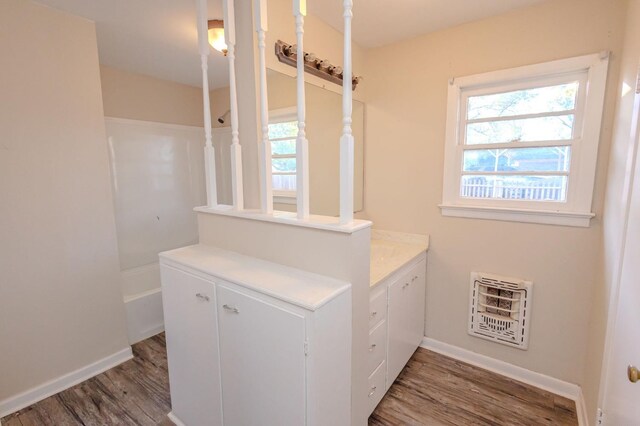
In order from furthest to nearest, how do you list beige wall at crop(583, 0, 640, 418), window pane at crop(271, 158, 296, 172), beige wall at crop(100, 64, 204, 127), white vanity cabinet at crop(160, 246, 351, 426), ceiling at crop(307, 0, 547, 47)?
beige wall at crop(100, 64, 204, 127) < window pane at crop(271, 158, 296, 172) < ceiling at crop(307, 0, 547, 47) < beige wall at crop(583, 0, 640, 418) < white vanity cabinet at crop(160, 246, 351, 426)

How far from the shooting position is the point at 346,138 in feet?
3.68

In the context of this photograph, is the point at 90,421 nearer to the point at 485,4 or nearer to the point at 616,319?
the point at 616,319

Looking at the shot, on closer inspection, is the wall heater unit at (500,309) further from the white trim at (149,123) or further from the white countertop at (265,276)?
the white trim at (149,123)

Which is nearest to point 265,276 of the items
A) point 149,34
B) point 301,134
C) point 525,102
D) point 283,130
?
point 301,134

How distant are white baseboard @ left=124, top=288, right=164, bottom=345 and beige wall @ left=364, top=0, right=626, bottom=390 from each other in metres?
2.13

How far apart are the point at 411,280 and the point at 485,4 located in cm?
188

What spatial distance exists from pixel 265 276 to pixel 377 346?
0.88m

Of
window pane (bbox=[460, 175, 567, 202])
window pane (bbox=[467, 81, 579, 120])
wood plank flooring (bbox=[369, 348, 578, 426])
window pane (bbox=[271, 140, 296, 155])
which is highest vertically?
window pane (bbox=[467, 81, 579, 120])

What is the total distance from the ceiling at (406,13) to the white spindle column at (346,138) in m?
0.93

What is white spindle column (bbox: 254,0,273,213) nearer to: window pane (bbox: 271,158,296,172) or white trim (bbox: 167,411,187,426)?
window pane (bbox: 271,158,296,172)

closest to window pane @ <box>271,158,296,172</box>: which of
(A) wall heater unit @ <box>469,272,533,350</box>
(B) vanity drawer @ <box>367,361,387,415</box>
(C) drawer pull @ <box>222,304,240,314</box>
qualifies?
(C) drawer pull @ <box>222,304,240,314</box>

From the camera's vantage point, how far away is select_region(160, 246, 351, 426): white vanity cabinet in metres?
1.05

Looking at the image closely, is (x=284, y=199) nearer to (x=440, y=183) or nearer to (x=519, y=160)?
(x=440, y=183)

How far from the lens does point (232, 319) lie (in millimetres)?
1252
